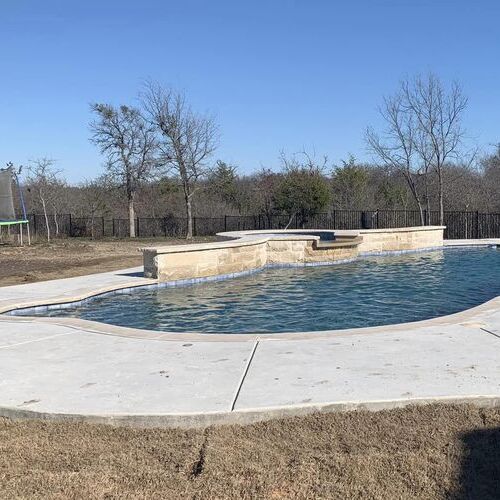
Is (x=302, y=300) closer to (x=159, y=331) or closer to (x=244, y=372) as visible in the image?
(x=159, y=331)

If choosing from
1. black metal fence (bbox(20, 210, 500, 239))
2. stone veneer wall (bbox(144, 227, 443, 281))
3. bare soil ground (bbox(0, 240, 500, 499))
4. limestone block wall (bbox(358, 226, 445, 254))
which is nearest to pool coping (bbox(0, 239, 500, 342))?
stone veneer wall (bbox(144, 227, 443, 281))

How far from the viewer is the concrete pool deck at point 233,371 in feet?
13.2

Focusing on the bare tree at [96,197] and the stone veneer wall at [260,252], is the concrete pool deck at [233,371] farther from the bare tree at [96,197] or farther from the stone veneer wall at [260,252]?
the bare tree at [96,197]

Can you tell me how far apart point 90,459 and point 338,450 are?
1487 millimetres

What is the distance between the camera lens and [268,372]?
4.89m

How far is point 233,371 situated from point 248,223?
24539mm

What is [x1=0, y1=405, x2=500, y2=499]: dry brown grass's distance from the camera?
9.46ft

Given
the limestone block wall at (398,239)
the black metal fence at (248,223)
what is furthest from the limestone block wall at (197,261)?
the black metal fence at (248,223)

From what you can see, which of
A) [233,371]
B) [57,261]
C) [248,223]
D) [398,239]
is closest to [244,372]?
[233,371]

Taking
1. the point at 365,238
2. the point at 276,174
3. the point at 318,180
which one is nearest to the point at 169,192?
the point at 276,174

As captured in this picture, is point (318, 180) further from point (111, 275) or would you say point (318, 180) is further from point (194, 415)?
point (194, 415)

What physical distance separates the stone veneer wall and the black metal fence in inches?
257

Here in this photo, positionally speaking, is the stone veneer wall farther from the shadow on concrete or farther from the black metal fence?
the shadow on concrete

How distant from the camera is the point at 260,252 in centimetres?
1420
